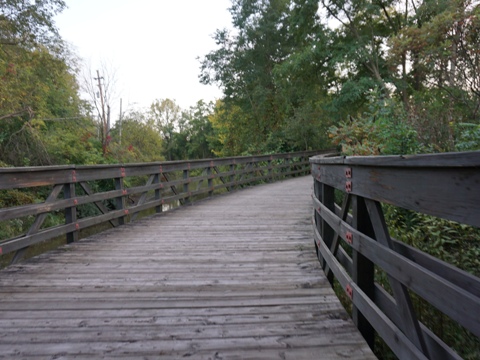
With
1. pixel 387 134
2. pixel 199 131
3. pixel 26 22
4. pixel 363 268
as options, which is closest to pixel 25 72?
pixel 26 22

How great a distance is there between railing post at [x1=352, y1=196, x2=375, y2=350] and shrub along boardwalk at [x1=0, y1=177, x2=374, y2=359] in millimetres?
107

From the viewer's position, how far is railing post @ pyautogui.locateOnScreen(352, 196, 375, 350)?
2219 mm

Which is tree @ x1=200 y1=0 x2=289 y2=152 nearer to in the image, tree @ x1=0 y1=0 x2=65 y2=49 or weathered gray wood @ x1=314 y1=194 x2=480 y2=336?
tree @ x1=0 y1=0 x2=65 y2=49

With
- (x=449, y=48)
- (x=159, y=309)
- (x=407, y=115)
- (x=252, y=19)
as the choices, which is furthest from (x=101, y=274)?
(x=252, y=19)

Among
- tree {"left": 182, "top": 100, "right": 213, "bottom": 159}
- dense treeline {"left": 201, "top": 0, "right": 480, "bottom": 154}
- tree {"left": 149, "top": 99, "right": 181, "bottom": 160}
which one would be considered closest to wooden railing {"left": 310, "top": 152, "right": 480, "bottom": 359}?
dense treeline {"left": 201, "top": 0, "right": 480, "bottom": 154}

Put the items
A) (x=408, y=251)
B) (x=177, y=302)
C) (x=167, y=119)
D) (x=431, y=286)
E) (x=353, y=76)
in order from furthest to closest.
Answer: (x=167, y=119) → (x=353, y=76) → (x=177, y=302) → (x=408, y=251) → (x=431, y=286)

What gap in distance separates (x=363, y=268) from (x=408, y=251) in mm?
395

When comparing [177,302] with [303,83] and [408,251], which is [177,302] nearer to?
[408,251]

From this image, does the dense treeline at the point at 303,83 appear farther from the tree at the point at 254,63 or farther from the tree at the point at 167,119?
the tree at the point at 167,119

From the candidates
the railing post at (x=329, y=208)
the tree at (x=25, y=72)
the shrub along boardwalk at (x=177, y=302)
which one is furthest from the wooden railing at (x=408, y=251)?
the tree at (x=25, y=72)

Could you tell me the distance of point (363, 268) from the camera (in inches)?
87.6

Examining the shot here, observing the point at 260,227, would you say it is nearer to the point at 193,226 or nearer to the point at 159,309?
the point at 193,226

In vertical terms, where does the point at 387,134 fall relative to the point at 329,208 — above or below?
above

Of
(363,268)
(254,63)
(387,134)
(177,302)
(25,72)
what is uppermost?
(254,63)
